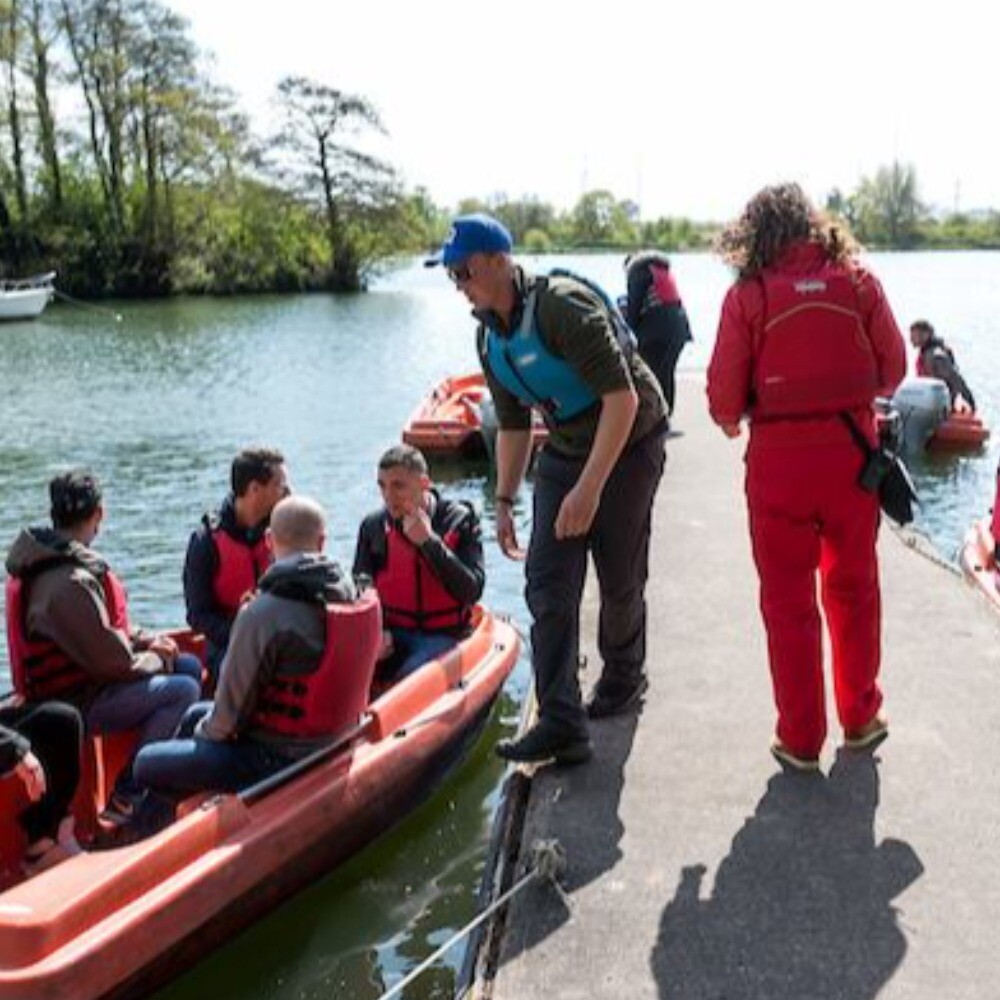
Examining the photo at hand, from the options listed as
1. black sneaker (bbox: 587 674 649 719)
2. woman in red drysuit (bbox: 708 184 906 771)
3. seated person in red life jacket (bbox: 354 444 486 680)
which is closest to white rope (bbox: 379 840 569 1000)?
woman in red drysuit (bbox: 708 184 906 771)

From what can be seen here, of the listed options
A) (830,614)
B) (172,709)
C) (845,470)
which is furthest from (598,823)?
(172,709)

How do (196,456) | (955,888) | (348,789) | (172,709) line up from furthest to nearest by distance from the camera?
1. (196,456)
2. (172,709)
3. (348,789)
4. (955,888)

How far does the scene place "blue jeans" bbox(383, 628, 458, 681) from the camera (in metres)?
5.41

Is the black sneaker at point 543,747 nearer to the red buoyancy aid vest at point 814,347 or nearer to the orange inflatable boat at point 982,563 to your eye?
the red buoyancy aid vest at point 814,347

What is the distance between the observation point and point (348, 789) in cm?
432

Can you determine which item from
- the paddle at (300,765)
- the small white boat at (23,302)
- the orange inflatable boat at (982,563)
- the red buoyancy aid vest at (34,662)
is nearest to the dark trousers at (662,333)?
the orange inflatable boat at (982,563)

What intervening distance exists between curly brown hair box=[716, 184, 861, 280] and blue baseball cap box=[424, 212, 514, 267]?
684 mm

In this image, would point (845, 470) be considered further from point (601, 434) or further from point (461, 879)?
point (461, 879)

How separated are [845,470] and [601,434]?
734mm

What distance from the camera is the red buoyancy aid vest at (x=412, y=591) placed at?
17.8 feet

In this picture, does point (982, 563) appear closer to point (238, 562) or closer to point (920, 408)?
point (238, 562)

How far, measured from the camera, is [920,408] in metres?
13.1

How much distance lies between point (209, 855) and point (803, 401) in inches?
87.7

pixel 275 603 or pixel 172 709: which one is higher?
pixel 275 603
